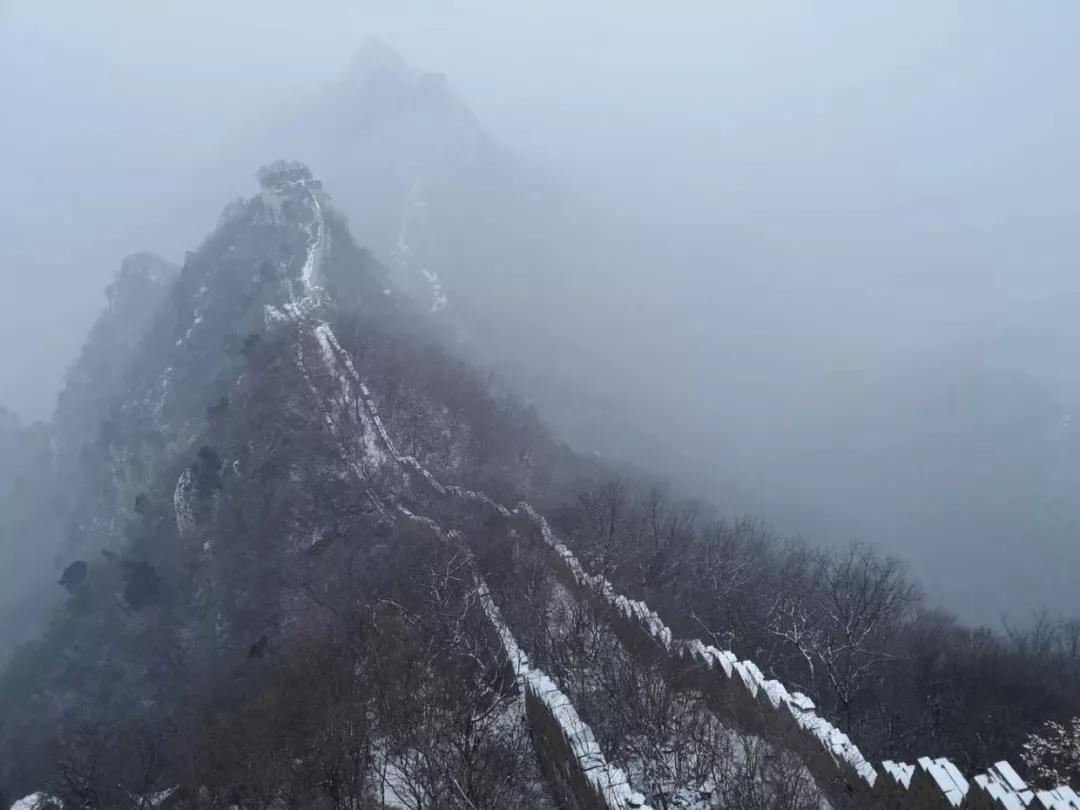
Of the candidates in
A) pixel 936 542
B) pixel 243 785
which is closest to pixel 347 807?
pixel 243 785

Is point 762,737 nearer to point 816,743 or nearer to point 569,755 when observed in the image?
point 816,743

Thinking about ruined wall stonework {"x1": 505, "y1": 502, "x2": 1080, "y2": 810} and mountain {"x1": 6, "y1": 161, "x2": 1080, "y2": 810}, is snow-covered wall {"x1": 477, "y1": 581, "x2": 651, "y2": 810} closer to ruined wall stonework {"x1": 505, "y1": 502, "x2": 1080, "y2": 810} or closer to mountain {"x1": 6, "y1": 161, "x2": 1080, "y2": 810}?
mountain {"x1": 6, "y1": 161, "x2": 1080, "y2": 810}

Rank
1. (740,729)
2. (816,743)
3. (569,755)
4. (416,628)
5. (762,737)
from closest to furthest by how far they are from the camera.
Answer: (816,743), (762,737), (569,755), (740,729), (416,628)

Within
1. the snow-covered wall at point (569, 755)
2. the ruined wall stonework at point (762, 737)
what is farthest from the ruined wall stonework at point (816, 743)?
the snow-covered wall at point (569, 755)

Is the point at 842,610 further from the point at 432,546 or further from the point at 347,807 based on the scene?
the point at 347,807

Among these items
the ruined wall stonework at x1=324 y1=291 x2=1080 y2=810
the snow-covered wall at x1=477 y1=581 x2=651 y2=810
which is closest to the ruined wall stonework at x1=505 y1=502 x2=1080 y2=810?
the ruined wall stonework at x1=324 y1=291 x2=1080 y2=810

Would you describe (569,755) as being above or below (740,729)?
below

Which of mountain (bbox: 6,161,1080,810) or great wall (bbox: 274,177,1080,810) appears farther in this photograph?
mountain (bbox: 6,161,1080,810)

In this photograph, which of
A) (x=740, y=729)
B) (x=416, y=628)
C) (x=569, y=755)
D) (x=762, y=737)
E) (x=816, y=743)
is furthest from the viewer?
(x=416, y=628)

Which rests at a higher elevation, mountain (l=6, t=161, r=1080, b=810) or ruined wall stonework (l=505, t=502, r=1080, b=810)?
ruined wall stonework (l=505, t=502, r=1080, b=810)

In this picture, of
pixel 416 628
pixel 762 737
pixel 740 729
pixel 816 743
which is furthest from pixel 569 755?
pixel 416 628

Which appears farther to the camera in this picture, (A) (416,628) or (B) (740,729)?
(A) (416,628)
